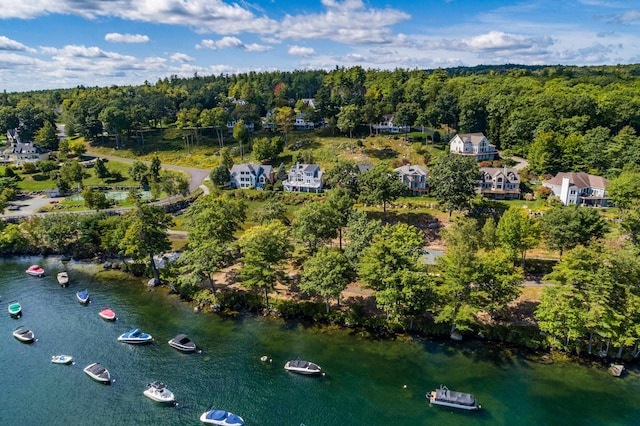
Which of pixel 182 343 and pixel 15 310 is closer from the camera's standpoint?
pixel 182 343

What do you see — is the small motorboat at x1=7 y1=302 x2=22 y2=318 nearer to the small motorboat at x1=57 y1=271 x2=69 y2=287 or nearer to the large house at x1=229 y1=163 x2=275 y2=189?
the small motorboat at x1=57 y1=271 x2=69 y2=287

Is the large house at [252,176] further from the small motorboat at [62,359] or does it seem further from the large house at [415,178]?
the small motorboat at [62,359]

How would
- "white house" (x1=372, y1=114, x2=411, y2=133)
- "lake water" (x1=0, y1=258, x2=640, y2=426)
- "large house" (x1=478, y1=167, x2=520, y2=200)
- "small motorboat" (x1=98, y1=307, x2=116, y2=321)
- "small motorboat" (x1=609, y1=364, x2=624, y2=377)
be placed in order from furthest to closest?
1. "white house" (x1=372, y1=114, x2=411, y2=133)
2. "large house" (x1=478, y1=167, x2=520, y2=200)
3. "small motorboat" (x1=98, y1=307, x2=116, y2=321)
4. "small motorboat" (x1=609, y1=364, x2=624, y2=377)
5. "lake water" (x1=0, y1=258, x2=640, y2=426)

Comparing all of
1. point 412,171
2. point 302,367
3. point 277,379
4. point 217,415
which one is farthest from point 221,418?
point 412,171

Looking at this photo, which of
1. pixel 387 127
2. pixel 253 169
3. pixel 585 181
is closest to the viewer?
pixel 585 181

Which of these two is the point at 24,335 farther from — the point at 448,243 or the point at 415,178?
the point at 415,178

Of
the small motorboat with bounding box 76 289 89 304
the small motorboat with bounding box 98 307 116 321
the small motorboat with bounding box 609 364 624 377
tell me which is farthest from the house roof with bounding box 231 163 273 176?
the small motorboat with bounding box 609 364 624 377

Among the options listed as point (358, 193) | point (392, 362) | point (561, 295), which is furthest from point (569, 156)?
point (392, 362)
